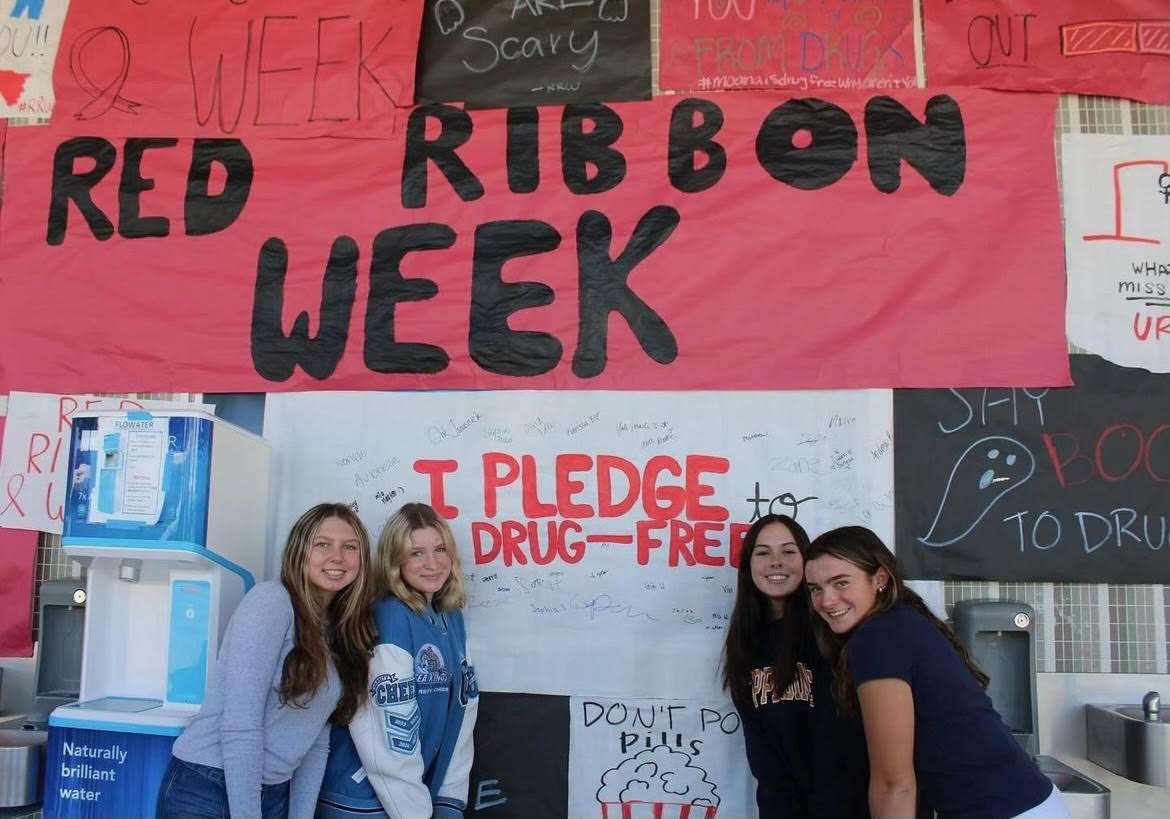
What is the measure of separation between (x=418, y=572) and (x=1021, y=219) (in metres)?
2.57

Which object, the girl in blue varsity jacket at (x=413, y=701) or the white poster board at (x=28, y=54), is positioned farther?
the white poster board at (x=28, y=54)

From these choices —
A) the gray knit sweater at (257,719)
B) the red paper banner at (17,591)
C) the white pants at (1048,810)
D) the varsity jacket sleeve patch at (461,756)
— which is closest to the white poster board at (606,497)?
the varsity jacket sleeve patch at (461,756)

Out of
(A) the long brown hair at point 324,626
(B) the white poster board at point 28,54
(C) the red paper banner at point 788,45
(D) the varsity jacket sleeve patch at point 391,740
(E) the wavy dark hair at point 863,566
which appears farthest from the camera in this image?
(B) the white poster board at point 28,54

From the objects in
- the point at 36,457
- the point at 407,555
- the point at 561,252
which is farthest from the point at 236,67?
the point at 407,555

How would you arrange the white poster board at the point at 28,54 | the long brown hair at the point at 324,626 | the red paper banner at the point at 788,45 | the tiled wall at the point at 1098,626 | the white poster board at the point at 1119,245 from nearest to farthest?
1. the long brown hair at the point at 324,626
2. the tiled wall at the point at 1098,626
3. the white poster board at the point at 1119,245
4. the red paper banner at the point at 788,45
5. the white poster board at the point at 28,54

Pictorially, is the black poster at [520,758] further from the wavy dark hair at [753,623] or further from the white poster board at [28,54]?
the white poster board at [28,54]

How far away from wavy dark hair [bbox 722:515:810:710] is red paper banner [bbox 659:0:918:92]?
1.76 meters

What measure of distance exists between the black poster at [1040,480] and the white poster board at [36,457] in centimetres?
312

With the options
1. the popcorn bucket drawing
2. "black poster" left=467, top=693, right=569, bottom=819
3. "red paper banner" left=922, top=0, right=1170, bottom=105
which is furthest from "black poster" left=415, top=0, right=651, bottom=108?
the popcorn bucket drawing

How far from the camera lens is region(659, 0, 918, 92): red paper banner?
3559mm

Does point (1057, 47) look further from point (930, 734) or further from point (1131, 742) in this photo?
point (930, 734)

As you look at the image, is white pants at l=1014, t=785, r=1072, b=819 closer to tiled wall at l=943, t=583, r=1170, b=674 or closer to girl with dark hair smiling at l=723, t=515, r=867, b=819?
girl with dark hair smiling at l=723, t=515, r=867, b=819

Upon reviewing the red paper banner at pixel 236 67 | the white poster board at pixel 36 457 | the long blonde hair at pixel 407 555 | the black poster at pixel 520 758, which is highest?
the red paper banner at pixel 236 67

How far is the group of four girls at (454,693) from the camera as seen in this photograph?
7.39ft
